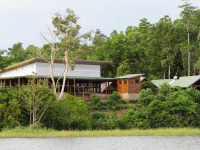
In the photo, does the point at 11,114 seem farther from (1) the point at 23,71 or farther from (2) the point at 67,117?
(1) the point at 23,71

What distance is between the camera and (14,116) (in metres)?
32.2

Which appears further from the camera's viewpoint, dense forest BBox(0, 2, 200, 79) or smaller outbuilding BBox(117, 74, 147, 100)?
dense forest BBox(0, 2, 200, 79)

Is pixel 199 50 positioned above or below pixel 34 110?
above

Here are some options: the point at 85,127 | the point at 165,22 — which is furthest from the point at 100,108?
the point at 165,22

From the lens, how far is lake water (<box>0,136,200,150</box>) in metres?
22.9

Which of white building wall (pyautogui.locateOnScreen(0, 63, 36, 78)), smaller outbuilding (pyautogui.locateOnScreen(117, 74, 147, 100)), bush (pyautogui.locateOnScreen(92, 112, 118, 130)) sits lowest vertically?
bush (pyautogui.locateOnScreen(92, 112, 118, 130))

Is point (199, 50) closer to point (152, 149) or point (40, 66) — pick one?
point (40, 66)

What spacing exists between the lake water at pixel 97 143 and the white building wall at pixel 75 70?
24.8 metres

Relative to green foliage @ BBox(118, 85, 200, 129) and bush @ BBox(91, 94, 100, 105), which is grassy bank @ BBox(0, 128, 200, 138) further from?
bush @ BBox(91, 94, 100, 105)

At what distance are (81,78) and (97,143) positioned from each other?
2537 cm

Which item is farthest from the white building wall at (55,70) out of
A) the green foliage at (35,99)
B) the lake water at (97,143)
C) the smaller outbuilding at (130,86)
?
the lake water at (97,143)

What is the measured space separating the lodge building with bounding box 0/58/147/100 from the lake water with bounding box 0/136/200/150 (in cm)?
2201

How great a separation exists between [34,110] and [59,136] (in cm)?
511

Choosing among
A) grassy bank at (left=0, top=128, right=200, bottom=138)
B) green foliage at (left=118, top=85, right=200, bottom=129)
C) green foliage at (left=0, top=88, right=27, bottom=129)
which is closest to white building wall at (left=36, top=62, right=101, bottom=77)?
green foliage at (left=118, top=85, right=200, bottom=129)
